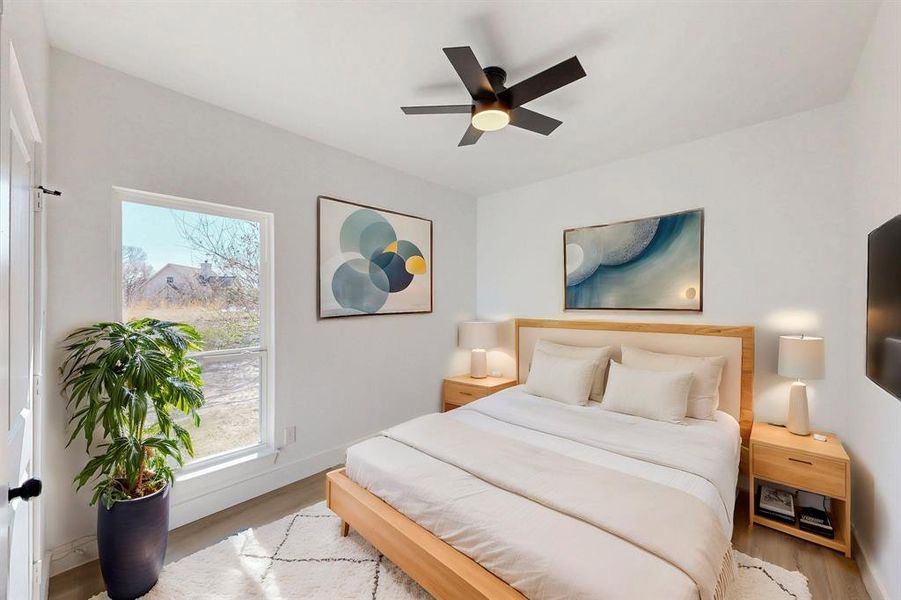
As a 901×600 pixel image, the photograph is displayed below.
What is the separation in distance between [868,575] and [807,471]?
0.49m

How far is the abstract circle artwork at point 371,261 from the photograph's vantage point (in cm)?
314

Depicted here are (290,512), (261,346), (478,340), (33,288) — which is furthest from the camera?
(478,340)

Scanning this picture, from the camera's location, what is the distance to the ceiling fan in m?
1.70

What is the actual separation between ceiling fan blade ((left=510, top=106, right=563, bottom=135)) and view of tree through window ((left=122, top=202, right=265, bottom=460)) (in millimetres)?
1919

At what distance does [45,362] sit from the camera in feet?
6.20

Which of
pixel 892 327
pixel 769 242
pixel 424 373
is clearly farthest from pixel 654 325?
pixel 424 373

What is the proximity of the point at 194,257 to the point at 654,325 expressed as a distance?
3400 mm

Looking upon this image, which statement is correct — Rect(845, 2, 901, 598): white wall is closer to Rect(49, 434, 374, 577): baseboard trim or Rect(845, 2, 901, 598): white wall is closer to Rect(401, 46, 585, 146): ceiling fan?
Rect(401, 46, 585, 146): ceiling fan

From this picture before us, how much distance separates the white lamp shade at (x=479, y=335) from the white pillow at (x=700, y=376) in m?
1.52

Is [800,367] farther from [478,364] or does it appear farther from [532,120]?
[478,364]

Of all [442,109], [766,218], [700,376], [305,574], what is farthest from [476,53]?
[305,574]

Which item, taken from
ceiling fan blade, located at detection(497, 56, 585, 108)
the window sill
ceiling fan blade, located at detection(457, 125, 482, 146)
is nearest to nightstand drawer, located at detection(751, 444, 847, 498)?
ceiling fan blade, located at detection(497, 56, 585, 108)

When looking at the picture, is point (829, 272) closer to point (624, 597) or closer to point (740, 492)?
point (740, 492)

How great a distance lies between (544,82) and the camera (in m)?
1.82
